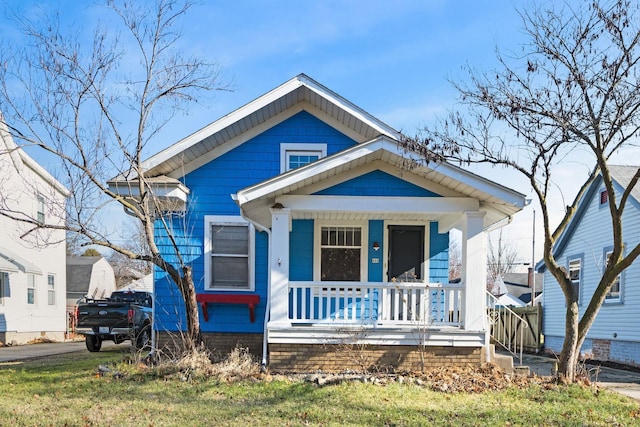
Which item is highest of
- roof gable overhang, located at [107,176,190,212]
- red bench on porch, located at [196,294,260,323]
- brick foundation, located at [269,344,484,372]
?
roof gable overhang, located at [107,176,190,212]

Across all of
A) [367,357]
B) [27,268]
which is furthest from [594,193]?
[27,268]

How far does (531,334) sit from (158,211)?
14849mm

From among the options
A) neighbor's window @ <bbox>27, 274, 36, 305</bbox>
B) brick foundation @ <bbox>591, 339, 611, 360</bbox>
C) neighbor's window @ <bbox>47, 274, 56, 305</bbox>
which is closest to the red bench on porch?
brick foundation @ <bbox>591, 339, 611, 360</bbox>

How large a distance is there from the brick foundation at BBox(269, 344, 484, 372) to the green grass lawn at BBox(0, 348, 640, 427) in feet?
1.98

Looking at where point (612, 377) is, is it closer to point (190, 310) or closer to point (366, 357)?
point (366, 357)

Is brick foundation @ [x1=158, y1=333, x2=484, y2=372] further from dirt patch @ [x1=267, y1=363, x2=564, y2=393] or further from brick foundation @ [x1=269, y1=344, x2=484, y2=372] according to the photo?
dirt patch @ [x1=267, y1=363, x2=564, y2=393]

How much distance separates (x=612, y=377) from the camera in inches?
465

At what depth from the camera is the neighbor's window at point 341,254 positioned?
11398 millimetres

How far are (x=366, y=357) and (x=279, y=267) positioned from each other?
2058 millimetres

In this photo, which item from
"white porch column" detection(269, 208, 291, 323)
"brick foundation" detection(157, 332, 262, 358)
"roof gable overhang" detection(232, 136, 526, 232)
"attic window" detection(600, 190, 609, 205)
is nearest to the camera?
"roof gable overhang" detection(232, 136, 526, 232)

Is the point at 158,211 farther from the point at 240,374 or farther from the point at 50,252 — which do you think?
the point at 50,252

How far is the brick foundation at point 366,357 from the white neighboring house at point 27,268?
10975mm

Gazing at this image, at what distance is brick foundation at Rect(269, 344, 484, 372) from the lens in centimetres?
902

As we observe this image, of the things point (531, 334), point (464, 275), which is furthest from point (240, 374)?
point (531, 334)
